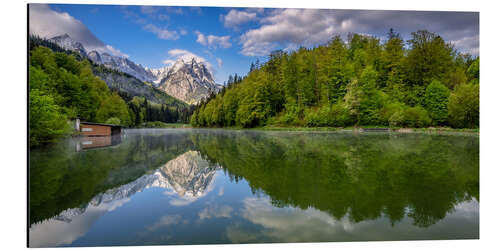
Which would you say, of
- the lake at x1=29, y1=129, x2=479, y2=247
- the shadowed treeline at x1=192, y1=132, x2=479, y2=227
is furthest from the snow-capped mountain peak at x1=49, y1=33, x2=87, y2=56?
the shadowed treeline at x1=192, y1=132, x2=479, y2=227

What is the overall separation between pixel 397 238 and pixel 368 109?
33.8 meters

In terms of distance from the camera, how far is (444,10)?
234 inches

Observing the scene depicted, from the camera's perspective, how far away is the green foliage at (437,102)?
20859 millimetres

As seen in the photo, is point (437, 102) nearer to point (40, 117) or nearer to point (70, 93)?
point (40, 117)

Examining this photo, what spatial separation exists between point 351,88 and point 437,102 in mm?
13816

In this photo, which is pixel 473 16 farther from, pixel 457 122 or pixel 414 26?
pixel 457 122

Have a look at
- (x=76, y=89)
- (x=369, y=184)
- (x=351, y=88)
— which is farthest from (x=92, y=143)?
(x=351, y=88)

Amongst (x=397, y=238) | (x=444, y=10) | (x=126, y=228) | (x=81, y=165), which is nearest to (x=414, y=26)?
(x=444, y=10)

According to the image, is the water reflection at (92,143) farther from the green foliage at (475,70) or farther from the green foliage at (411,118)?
the green foliage at (411,118)

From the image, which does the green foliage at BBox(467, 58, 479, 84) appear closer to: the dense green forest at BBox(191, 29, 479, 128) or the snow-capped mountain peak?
the snow-capped mountain peak

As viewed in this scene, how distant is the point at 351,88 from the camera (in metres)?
35.1

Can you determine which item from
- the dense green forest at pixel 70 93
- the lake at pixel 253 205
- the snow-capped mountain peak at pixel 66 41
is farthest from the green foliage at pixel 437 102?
the dense green forest at pixel 70 93

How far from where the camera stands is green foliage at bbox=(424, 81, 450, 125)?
20859 millimetres

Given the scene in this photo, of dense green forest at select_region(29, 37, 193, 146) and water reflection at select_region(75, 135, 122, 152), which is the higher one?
dense green forest at select_region(29, 37, 193, 146)
